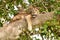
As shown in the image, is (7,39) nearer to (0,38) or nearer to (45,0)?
(0,38)

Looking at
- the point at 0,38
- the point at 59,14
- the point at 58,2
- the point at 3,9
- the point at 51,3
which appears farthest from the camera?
the point at 3,9

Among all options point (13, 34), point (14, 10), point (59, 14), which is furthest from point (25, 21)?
point (14, 10)

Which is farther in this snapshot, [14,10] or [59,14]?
[14,10]

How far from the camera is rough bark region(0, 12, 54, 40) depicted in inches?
72.7

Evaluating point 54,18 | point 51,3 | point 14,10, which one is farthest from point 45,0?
point 54,18

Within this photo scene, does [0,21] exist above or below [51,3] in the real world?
below

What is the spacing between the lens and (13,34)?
1852mm

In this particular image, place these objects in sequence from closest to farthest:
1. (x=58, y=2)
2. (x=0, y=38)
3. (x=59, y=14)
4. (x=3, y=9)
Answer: (x=0, y=38) → (x=59, y=14) → (x=58, y=2) → (x=3, y=9)

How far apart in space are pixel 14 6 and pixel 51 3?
69 cm

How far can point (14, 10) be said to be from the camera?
303 cm

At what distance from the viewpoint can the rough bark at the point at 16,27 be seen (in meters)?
1.85

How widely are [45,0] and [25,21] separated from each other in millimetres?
979

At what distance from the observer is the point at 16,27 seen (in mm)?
1911

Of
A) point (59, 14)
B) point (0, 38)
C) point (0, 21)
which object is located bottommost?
point (0, 21)
